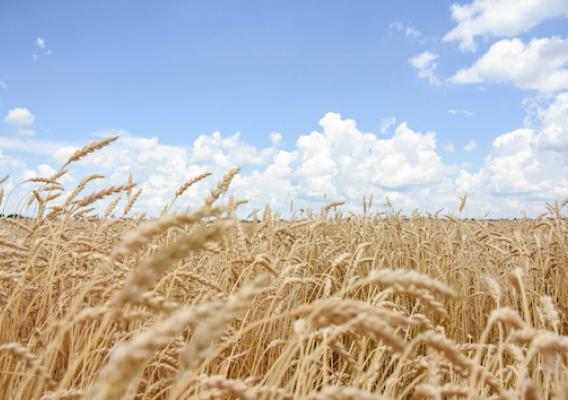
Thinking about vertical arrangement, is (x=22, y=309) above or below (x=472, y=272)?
below

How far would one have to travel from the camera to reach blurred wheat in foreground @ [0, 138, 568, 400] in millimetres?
949

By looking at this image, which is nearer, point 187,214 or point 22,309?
point 187,214

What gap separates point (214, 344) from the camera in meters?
2.77

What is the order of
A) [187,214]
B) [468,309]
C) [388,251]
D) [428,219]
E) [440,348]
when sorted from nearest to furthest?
[187,214] < [440,348] < [468,309] < [388,251] < [428,219]

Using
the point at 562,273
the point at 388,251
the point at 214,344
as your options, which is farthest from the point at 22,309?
the point at 562,273

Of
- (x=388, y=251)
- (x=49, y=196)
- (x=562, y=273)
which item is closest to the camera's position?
(x=49, y=196)

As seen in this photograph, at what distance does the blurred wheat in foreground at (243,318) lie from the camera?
3.11 ft

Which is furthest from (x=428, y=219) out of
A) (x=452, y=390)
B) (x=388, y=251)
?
(x=452, y=390)

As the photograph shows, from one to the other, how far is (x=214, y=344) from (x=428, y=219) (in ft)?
15.4

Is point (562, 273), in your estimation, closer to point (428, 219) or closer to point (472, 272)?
Answer: point (472, 272)

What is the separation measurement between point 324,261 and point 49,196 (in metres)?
2.46

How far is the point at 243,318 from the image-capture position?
3.16 m

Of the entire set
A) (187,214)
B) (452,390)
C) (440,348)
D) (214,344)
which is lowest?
(214,344)

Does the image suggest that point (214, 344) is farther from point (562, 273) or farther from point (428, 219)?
point (428, 219)
